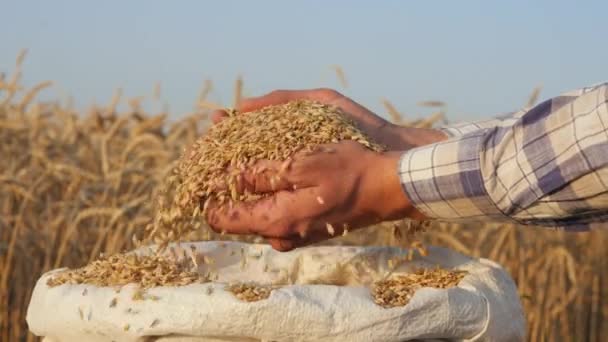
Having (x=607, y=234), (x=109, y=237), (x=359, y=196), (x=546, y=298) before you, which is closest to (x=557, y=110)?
(x=359, y=196)

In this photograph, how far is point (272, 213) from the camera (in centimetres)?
187

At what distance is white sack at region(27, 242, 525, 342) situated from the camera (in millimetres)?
1770

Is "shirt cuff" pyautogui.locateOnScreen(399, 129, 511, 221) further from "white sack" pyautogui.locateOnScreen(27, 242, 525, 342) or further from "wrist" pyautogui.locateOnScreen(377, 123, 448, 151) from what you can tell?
"wrist" pyautogui.locateOnScreen(377, 123, 448, 151)

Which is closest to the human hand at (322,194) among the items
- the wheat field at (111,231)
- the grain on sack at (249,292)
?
the grain on sack at (249,292)

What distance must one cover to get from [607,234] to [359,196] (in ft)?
11.8

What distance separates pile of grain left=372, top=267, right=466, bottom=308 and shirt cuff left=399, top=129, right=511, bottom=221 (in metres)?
0.17

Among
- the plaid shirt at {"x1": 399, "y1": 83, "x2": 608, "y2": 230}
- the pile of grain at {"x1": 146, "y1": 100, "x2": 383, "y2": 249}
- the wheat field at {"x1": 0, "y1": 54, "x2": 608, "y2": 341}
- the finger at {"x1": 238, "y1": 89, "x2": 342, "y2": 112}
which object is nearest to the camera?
the plaid shirt at {"x1": 399, "y1": 83, "x2": 608, "y2": 230}

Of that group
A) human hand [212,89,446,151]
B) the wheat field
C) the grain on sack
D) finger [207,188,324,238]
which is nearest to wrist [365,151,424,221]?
finger [207,188,324,238]

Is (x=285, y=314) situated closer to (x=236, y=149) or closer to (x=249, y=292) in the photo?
(x=249, y=292)

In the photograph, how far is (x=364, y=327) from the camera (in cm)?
178

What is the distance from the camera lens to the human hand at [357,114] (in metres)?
2.25

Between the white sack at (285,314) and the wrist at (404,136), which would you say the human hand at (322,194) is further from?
the wrist at (404,136)

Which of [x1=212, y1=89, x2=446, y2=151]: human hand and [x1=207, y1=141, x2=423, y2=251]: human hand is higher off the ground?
[x1=212, y1=89, x2=446, y2=151]: human hand

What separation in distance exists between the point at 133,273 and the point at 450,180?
26.4 inches
